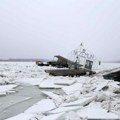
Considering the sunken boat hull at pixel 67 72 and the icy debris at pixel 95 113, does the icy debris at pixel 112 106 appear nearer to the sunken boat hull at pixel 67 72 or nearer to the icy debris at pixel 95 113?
the icy debris at pixel 95 113

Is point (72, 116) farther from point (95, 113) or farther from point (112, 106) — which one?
point (112, 106)

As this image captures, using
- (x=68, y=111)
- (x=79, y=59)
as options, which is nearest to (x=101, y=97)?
(x=68, y=111)

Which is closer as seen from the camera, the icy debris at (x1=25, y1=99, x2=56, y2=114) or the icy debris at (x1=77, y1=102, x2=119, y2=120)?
the icy debris at (x1=77, y1=102, x2=119, y2=120)

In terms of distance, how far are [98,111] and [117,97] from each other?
1860mm

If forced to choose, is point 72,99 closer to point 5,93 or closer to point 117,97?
point 117,97

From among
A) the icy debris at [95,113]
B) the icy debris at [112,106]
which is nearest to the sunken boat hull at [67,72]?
the icy debris at [112,106]

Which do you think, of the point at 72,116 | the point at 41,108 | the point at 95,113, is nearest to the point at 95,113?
the point at 95,113

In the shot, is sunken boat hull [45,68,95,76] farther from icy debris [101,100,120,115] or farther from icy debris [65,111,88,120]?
icy debris [65,111,88,120]

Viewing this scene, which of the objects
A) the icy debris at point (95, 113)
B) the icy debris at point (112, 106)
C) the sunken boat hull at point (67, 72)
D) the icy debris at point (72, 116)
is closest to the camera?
the icy debris at point (72, 116)

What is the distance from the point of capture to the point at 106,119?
4.36 m

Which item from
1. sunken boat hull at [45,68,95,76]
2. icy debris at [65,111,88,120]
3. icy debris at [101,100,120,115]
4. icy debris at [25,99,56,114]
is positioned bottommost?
icy debris at [25,99,56,114]

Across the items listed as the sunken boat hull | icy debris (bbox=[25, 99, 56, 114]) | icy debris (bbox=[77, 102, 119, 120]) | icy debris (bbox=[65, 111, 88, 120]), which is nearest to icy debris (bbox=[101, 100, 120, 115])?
icy debris (bbox=[77, 102, 119, 120])

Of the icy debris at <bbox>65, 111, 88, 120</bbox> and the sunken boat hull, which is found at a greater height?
the sunken boat hull

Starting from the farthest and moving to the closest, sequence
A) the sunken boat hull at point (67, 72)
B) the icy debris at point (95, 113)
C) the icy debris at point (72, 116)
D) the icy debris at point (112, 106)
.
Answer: the sunken boat hull at point (67, 72)
the icy debris at point (112, 106)
the icy debris at point (95, 113)
the icy debris at point (72, 116)
